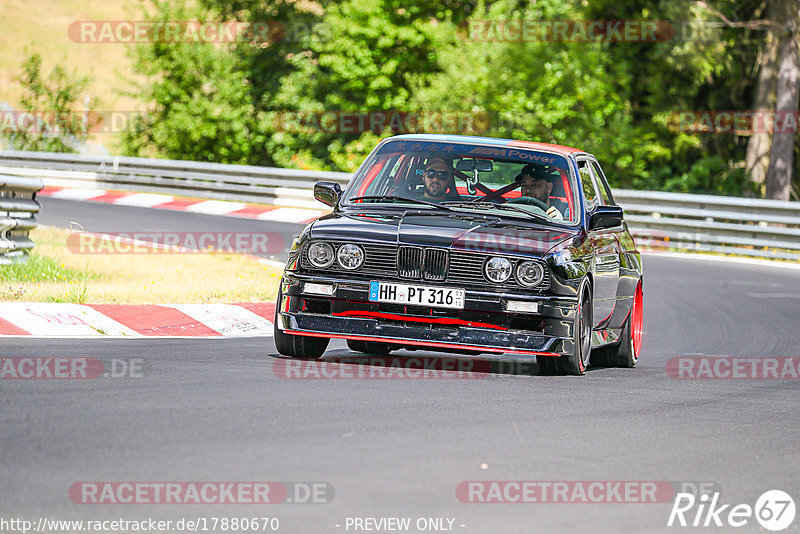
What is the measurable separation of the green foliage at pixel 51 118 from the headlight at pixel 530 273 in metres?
31.9

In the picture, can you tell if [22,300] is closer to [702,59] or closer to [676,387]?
[676,387]

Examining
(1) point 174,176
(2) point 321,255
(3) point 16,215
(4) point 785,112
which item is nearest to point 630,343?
(2) point 321,255

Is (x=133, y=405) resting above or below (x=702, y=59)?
below

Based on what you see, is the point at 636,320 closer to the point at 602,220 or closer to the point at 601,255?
the point at 601,255

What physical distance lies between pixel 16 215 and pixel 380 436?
7704 mm

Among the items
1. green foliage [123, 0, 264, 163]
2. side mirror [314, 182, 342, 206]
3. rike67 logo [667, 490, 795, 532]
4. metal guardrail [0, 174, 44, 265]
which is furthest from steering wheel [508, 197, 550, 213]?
green foliage [123, 0, 264, 163]

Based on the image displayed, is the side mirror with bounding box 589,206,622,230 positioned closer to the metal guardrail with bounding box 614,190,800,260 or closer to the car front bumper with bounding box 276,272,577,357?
the car front bumper with bounding box 276,272,577,357

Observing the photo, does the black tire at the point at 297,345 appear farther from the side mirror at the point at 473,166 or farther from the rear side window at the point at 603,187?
the rear side window at the point at 603,187

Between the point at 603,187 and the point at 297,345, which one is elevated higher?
the point at 603,187

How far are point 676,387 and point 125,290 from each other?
580 cm

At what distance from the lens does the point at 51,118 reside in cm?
4050

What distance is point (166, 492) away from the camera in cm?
507

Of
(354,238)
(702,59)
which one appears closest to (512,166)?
(354,238)

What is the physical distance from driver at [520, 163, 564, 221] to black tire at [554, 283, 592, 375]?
2.69ft
